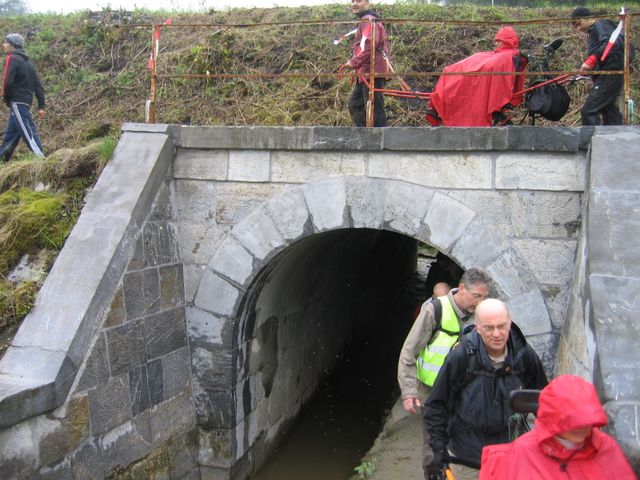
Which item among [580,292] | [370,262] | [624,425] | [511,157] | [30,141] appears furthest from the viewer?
[370,262]

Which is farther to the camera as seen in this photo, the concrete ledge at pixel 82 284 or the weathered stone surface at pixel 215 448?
the weathered stone surface at pixel 215 448

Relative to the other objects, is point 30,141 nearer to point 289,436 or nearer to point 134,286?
point 134,286

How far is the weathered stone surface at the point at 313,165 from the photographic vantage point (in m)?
5.04

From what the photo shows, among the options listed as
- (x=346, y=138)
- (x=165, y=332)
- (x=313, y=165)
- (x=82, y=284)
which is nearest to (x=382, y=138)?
(x=346, y=138)

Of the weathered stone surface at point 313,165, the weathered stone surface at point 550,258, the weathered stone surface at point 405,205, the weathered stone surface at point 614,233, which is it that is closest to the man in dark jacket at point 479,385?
the weathered stone surface at point 614,233

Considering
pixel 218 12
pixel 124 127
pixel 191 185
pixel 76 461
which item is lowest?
pixel 76 461

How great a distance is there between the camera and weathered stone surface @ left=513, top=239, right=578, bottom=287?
4.59 m

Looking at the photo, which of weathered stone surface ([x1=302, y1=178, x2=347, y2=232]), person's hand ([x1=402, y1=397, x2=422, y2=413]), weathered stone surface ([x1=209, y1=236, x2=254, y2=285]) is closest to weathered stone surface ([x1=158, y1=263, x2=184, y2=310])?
weathered stone surface ([x1=209, y1=236, x2=254, y2=285])

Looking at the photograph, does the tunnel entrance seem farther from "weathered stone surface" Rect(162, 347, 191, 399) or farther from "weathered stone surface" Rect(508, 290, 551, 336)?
"weathered stone surface" Rect(508, 290, 551, 336)

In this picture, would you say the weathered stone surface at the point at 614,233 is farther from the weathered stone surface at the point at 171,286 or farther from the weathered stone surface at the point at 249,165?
the weathered stone surface at the point at 171,286

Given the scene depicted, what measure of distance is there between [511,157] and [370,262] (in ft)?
19.0

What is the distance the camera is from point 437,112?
5.60 metres

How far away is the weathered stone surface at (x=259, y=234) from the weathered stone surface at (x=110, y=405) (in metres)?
1.48

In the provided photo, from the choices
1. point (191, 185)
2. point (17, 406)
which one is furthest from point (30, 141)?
point (17, 406)
